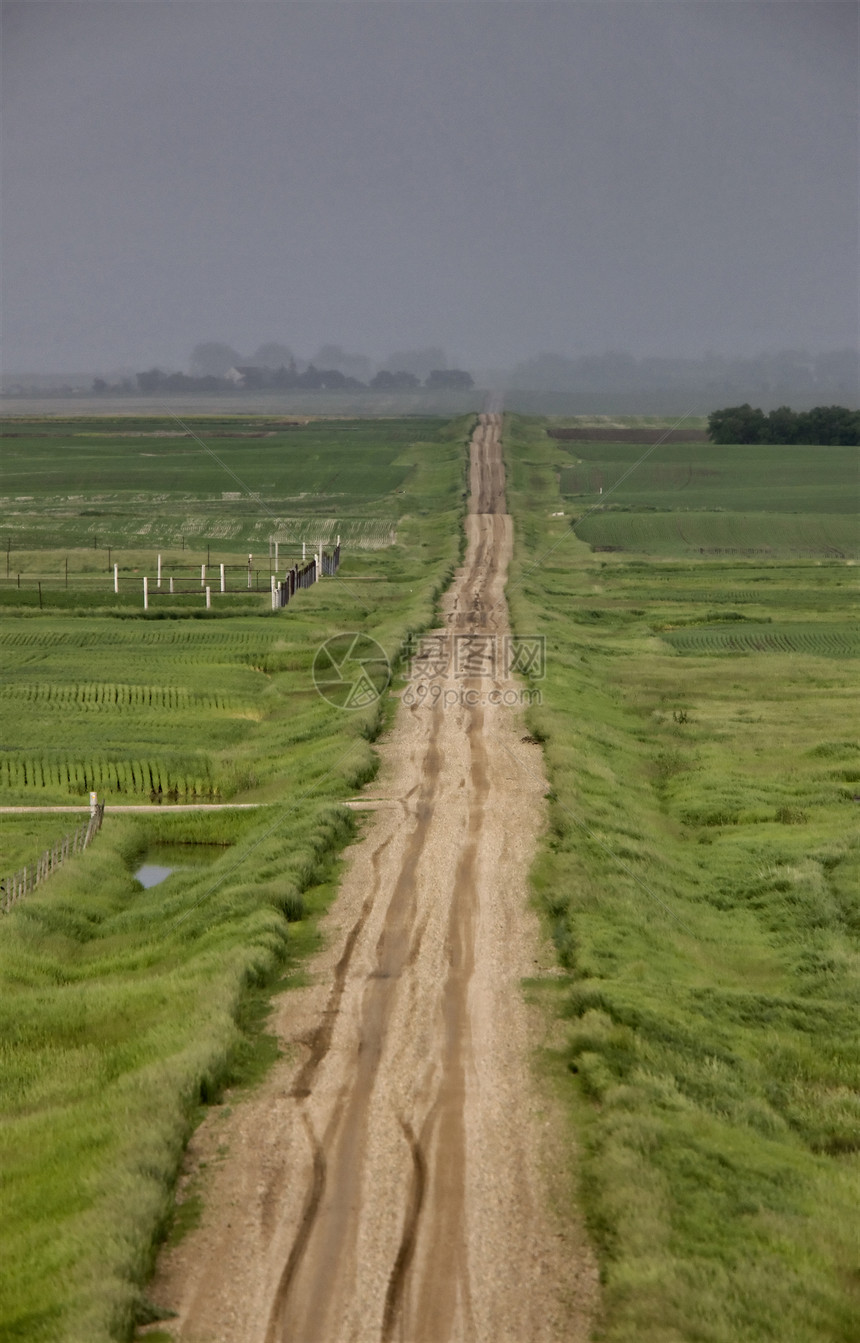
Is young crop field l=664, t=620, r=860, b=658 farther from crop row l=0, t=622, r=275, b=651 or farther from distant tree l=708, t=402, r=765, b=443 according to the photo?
distant tree l=708, t=402, r=765, b=443

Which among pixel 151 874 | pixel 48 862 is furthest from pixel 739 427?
pixel 48 862

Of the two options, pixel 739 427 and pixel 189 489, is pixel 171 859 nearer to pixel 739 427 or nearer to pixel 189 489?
pixel 189 489

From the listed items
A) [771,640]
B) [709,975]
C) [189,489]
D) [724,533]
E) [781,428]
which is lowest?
[724,533]

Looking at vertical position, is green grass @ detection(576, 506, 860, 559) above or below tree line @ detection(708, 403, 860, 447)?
below

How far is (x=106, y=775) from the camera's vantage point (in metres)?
43.5

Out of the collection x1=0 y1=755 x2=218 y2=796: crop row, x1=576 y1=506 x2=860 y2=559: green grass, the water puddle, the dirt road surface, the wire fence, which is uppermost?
the dirt road surface

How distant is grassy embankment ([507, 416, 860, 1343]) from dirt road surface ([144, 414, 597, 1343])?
2.59ft

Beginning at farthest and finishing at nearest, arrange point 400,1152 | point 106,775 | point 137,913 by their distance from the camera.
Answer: point 106,775
point 137,913
point 400,1152

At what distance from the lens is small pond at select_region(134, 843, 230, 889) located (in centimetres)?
3644

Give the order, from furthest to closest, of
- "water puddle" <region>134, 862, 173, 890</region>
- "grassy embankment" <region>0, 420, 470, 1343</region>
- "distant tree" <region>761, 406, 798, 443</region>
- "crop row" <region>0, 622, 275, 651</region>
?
"distant tree" <region>761, 406, 798, 443</region>, "crop row" <region>0, 622, 275, 651</region>, "water puddle" <region>134, 862, 173, 890</region>, "grassy embankment" <region>0, 420, 470, 1343</region>

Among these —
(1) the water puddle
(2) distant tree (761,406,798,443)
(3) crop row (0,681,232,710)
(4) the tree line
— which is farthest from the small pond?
(2) distant tree (761,406,798,443)

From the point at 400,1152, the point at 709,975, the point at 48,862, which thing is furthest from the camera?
the point at 48,862

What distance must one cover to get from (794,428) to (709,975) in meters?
158

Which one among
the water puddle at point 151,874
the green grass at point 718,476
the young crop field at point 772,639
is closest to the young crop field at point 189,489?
the green grass at point 718,476
